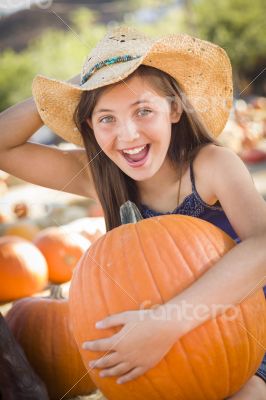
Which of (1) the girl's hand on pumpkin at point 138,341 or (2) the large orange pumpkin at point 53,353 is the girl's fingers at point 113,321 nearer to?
(1) the girl's hand on pumpkin at point 138,341

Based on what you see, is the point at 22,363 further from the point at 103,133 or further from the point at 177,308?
the point at 103,133

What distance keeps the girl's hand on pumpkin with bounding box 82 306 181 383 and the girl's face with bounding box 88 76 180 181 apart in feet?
Answer: 1.88

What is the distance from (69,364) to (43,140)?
8760 mm

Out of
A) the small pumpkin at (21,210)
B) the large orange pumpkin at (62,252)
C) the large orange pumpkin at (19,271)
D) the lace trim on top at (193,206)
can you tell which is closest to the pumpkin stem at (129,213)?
the lace trim on top at (193,206)

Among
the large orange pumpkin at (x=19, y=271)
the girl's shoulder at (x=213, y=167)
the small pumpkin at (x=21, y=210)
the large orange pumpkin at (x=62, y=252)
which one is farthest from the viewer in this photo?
the small pumpkin at (x=21, y=210)

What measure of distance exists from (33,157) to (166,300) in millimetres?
940

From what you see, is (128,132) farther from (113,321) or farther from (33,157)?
(113,321)

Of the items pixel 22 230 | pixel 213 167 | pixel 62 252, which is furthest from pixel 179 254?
pixel 22 230

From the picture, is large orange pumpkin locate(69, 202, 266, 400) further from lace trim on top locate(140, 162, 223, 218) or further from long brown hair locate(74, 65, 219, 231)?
long brown hair locate(74, 65, 219, 231)

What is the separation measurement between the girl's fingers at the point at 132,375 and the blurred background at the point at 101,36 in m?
2.76

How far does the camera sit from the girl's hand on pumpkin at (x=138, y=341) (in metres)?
1.40

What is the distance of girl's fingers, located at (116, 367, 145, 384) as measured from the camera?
1.42 metres

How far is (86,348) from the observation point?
1.50 m

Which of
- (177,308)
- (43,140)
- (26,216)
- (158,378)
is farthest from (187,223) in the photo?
(43,140)
